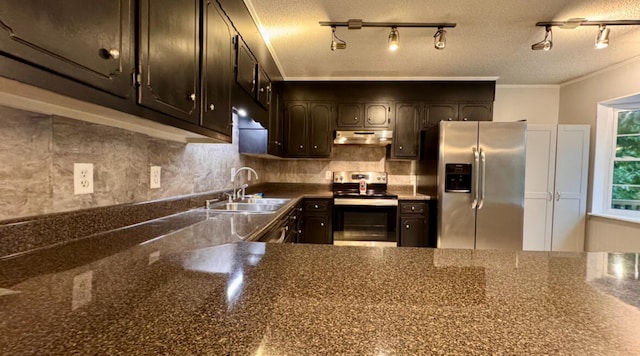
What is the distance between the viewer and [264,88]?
2541 millimetres

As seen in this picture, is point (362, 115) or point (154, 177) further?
point (362, 115)


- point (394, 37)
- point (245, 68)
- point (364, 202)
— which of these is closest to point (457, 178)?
point (364, 202)

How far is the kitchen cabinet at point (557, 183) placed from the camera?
10.6 feet

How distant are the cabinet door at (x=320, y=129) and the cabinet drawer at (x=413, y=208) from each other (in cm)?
117

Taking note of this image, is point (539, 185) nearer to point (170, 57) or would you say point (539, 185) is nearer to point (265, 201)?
point (265, 201)

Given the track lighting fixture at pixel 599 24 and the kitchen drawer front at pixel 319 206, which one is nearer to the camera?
the track lighting fixture at pixel 599 24

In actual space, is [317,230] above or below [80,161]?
below

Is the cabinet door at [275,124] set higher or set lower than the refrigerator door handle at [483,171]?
higher

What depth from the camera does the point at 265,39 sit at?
2.51m

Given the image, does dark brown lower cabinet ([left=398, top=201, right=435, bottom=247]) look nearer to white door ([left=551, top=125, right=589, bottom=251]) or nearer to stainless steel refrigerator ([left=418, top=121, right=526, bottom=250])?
stainless steel refrigerator ([left=418, top=121, right=526, bottom=250])

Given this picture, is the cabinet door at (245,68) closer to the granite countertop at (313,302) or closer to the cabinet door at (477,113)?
the granite countertop at (313,302)

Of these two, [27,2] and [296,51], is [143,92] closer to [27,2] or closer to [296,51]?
[27,2]

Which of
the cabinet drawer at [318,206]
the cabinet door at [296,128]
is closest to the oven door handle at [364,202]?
the cabinet drawer at [318,206]

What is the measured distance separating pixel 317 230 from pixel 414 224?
111cm
